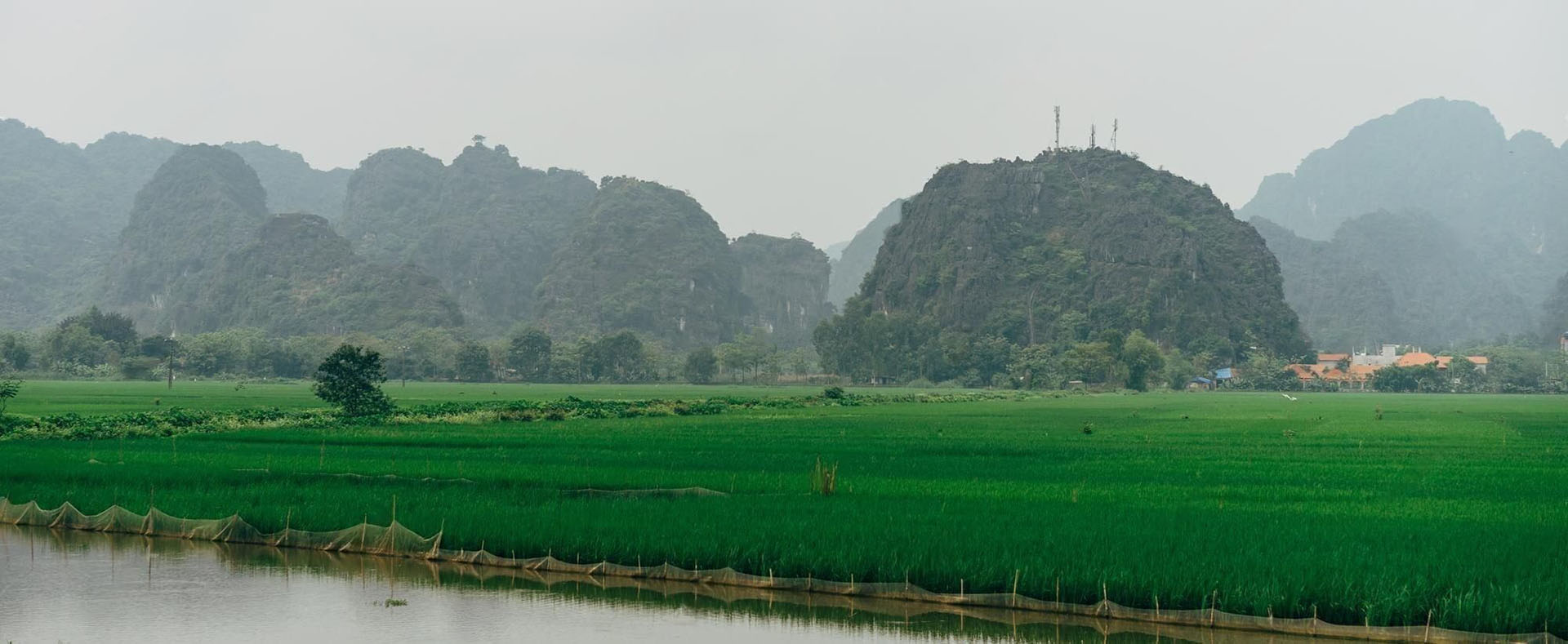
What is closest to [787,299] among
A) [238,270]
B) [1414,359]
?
[238,270]

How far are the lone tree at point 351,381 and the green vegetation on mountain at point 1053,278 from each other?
67.8 metres

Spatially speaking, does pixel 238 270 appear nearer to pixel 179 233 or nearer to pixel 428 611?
pixel 179 233

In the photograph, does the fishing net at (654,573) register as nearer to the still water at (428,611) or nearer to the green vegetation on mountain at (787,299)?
the still water at (428,611)

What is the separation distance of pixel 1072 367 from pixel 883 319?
24192mm

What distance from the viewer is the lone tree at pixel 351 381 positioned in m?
35.3

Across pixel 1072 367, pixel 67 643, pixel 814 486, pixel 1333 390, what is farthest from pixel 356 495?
pixel 1333 390

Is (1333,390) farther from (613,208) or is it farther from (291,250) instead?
(291,250)

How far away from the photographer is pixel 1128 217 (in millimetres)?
131000

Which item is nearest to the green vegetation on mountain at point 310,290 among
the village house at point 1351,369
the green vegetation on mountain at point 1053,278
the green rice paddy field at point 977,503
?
the green vegetation on mountain at point 1053,278

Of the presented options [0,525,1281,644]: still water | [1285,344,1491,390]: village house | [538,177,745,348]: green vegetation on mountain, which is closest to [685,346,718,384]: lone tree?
[1285,344,1491,390]: village house

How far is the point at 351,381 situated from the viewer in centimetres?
3575

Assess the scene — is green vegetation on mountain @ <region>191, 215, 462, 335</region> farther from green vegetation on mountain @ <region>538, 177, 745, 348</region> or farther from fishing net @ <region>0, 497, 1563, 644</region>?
fishing net @ <region>0, 497, 1563, 644</region>

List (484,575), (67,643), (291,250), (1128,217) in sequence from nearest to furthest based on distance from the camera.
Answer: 1. (67,643)
2. (484,575)
3. (1128,217)
4. (291,250)

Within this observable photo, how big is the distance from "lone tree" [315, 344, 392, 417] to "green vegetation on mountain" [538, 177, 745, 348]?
120991mm
